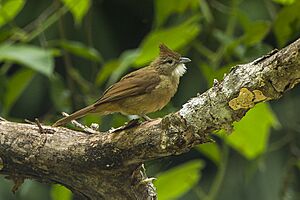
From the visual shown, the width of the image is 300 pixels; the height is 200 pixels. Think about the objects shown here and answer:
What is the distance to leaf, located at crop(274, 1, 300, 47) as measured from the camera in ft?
13.3

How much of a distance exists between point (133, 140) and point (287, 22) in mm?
1119

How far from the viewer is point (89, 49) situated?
446 cm

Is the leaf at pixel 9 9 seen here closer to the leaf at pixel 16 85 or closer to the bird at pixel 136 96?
the leaf at pixel 16 85

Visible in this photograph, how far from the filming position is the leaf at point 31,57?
3969mm

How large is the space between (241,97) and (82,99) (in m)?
1.80

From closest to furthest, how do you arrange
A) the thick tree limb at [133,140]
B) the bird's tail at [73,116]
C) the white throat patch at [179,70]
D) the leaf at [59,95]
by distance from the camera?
the thick tree limb at [133,140] → the bird's tail at [73,116] → the white throat patch at [179,70] → the leaf at [59,95]

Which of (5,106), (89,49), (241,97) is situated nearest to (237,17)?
(89,49)

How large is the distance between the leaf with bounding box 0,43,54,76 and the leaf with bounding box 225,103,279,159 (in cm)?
82

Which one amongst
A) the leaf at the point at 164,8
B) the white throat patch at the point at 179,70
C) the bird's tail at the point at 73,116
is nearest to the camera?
the bird's tail at the point at 73,116

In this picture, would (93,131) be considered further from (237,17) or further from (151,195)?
(237,17)

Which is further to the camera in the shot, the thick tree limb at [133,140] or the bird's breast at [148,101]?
the bird's breast at [148,101]

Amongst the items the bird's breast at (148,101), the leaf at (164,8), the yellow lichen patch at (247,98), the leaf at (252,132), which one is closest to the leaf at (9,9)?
the leaf at (164,8)

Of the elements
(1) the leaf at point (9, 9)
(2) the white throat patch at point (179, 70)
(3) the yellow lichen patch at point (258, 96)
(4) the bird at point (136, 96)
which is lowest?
(3) the yellow lichen patch at point (258, 96)

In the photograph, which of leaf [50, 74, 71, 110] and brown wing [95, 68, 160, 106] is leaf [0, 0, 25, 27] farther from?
brown wing [95, 68, 160, 106]
